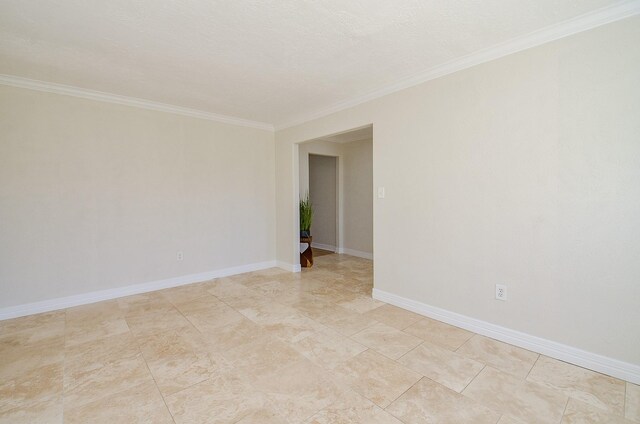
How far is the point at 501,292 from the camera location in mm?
2369

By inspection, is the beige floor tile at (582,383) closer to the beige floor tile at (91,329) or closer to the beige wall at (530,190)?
the beige wall at (530,190)

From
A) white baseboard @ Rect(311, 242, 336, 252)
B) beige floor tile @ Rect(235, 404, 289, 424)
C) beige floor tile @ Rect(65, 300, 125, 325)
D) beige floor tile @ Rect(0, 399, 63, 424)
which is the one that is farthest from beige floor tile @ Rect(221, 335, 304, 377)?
white baseboard @ Rect(311, 242, 336, 252)

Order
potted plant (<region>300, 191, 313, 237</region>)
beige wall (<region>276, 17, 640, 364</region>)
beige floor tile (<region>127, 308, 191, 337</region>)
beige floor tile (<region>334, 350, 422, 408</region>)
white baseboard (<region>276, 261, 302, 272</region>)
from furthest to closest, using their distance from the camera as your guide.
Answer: potted plant (<region>300, 191, 313, 237</region>) < white baseboard (<region>276, 261, 302, 272</region>) < beige floor tile (<region>127, 308, 191, 337</region>) < beige wall (<region>276, 17, 640, 364</region>) < beige floor tile (<region>334, 350, 422, 408</region>)

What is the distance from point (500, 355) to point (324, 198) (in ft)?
15.6

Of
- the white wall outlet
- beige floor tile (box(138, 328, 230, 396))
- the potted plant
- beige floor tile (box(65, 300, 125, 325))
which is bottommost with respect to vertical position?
beige floor tile (box(138, 328, 230, 396))

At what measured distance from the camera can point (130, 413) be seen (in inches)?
62.9

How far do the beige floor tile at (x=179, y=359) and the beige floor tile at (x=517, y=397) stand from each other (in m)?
1.68

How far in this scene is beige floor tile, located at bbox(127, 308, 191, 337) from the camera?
261cm

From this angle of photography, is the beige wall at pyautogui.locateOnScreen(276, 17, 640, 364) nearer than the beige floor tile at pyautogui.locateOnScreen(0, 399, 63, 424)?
No

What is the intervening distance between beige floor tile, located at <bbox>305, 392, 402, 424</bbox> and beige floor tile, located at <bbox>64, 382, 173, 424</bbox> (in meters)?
0.82

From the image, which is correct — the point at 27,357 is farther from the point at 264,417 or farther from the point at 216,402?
the point at 264,417

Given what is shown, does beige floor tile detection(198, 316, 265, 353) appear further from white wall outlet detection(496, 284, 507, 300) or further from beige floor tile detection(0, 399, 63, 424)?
white wall outlet detection(496, 284, 507, 300)

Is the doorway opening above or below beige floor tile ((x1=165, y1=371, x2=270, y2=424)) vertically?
above

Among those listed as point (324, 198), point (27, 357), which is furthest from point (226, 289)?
point (324, 198)
